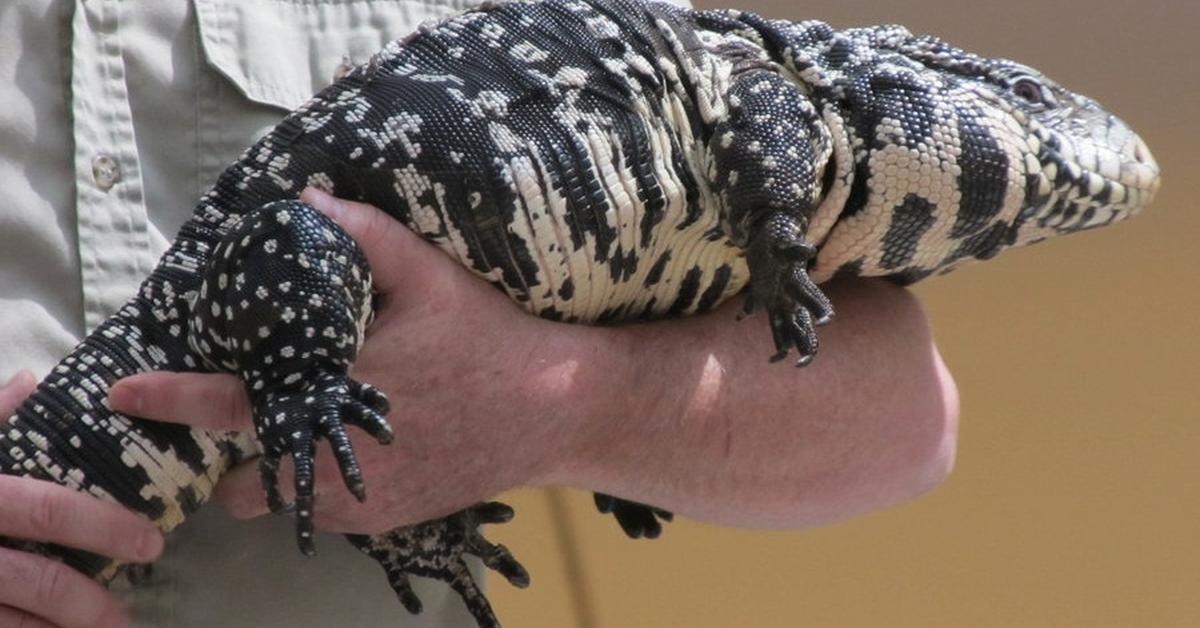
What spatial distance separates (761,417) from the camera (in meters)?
→ 1.89

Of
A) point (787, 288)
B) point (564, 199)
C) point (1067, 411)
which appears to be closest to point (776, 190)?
point (787, 288)

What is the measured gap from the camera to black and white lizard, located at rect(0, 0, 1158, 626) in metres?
1.54

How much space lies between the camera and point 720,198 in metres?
1.71

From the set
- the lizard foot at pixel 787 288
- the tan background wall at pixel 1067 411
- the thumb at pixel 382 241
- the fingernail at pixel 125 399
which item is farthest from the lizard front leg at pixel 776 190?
the tan background wall at pixel 1067 411

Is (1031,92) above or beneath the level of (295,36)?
above

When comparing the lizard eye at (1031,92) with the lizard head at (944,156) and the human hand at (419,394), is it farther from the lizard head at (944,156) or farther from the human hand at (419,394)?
the human hand at (419,394)

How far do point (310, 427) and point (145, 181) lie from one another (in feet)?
1.71

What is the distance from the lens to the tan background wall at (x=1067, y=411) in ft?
11.0

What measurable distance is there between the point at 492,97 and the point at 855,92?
0.40 metres

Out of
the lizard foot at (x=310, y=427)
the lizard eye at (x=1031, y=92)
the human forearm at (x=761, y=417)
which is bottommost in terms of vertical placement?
the human forearm at (x=761, y=417)

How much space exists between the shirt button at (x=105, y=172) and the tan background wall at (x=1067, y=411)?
6.01ft

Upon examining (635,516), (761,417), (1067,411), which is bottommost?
(1067,411)

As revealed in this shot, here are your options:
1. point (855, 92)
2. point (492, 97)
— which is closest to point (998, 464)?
point (855, 92)

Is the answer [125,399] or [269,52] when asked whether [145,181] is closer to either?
[269,52]
